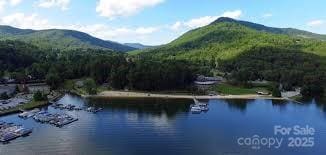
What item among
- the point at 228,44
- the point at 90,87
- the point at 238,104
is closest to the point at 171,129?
the point at 238,104

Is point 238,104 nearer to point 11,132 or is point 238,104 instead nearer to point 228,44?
point 11,132

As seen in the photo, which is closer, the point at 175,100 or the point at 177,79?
the point at 175,100

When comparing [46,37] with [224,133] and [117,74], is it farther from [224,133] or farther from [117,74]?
[224,133]

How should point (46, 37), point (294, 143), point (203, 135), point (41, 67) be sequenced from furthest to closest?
point (46, 37) < point (41, 67) < point (203, 135) < point (294, 143)

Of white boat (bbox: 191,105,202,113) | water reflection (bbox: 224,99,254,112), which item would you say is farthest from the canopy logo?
water reflection (bbox: 224,99,254,112)

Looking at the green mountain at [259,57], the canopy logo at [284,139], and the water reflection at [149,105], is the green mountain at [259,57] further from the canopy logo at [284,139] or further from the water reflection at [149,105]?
the canopy logo at [284,139]

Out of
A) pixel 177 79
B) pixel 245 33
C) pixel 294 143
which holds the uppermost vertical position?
pixel 245 33

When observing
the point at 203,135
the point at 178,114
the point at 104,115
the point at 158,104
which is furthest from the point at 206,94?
the point at 203,135
